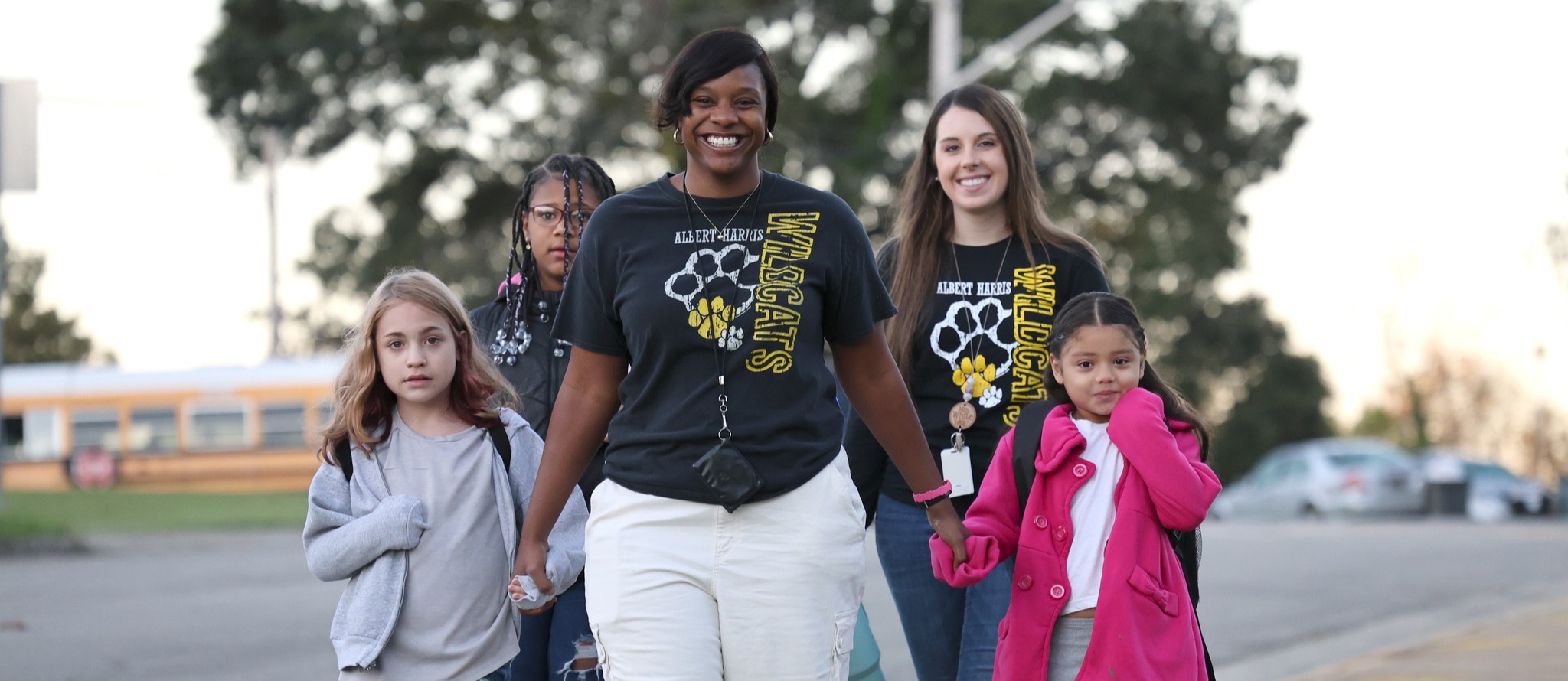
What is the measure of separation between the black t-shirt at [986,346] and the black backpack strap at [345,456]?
1.31 metres

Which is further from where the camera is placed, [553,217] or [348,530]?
[553,217]

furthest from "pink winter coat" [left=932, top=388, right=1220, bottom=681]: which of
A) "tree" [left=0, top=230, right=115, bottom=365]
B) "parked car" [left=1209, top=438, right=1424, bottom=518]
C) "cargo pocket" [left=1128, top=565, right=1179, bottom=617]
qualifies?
"tree" [left=0, top=230, right=115, bottom=365]

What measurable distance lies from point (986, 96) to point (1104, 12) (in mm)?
21389

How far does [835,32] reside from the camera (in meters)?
25.6

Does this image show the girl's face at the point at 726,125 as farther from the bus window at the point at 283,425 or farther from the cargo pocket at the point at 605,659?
the bus window at the point at 283,425

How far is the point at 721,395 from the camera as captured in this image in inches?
125

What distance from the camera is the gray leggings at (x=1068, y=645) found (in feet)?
12.4

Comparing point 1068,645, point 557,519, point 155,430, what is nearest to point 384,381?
point 557,519

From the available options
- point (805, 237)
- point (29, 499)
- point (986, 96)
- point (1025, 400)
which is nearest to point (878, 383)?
point (805, 237)

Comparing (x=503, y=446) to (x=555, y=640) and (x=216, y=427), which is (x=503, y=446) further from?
(x=216, y=427)

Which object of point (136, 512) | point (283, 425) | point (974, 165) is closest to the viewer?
point (974, 165)

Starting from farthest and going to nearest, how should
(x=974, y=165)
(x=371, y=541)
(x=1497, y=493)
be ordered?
(x=1497, y=493) → (x=974, y=165) → (x=371, y=541)

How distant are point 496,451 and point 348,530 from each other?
15.3 inches

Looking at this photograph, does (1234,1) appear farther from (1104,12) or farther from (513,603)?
(513,603)
